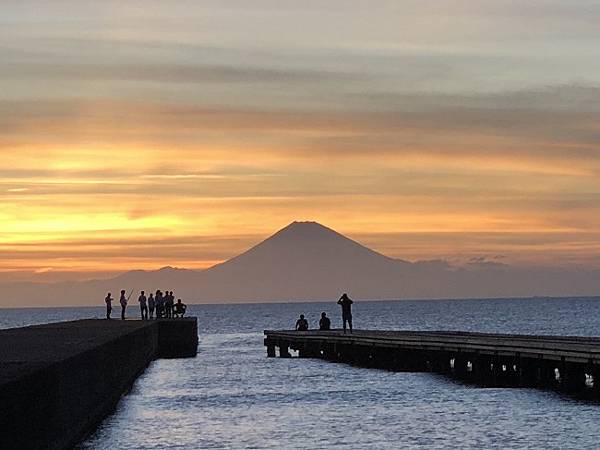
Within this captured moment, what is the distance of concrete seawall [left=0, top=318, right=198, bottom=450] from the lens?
19625 millimetres

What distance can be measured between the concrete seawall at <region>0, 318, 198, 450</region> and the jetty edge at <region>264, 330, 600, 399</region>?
35.3 ft

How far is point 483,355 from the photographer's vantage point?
45.9 meters

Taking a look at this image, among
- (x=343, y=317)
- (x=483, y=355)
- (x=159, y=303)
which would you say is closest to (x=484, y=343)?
(x=483, y=355)

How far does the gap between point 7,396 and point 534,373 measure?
26.9 metres

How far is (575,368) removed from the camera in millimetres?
39250

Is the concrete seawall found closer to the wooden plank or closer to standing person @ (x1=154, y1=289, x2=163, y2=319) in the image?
the wooden plank

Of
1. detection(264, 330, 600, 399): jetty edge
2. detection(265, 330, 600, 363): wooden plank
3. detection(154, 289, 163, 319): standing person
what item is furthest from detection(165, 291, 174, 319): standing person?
detection(264, 330, 600, 399): jetty edge

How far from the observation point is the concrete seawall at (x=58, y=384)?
1962cm

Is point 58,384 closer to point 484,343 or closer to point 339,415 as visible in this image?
point 339,415

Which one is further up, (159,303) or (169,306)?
(159,303)

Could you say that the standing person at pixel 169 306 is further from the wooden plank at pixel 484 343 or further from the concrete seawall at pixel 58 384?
the concrete seawall at pixel 58 384

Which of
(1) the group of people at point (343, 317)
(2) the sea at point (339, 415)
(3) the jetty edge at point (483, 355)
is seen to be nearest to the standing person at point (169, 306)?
(1) the group of people at point (343, 317)

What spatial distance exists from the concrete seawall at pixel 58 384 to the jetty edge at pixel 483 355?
35.3ft

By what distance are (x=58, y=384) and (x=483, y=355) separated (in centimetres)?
2458
